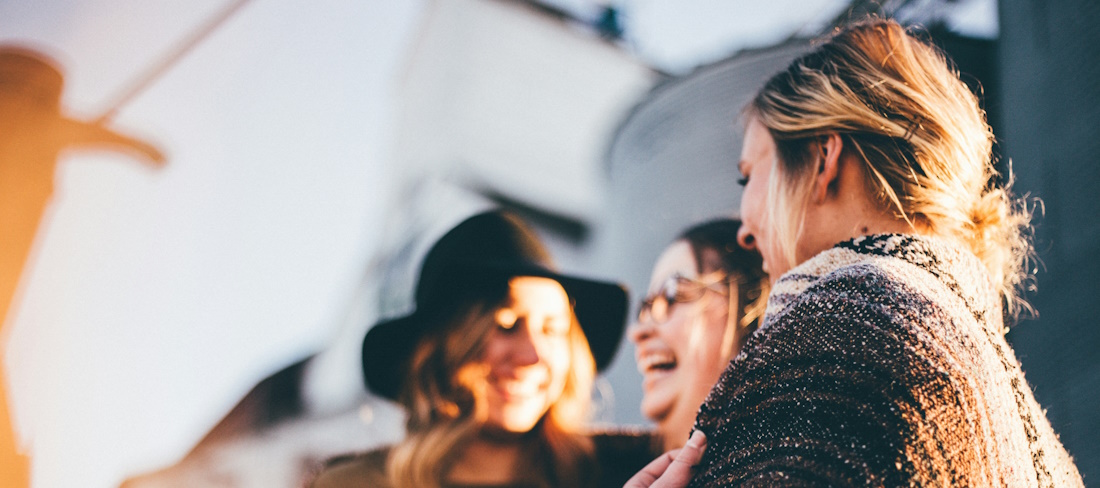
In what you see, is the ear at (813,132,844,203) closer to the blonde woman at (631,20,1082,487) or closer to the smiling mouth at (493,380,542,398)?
the blonde woman at (631,20,1082,487)

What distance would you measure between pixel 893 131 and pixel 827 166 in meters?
0.10

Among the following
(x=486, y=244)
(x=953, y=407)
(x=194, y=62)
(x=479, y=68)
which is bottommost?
Answer: (x=953, y=407)

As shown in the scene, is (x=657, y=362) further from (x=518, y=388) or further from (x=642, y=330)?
(x=518, y=388)

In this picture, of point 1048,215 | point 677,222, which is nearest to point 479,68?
point 677,222

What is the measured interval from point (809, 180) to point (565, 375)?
1210 mm

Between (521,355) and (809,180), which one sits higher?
(809,180)

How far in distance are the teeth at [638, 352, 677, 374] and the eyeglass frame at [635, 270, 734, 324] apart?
84mm

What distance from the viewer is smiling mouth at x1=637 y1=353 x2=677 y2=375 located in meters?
1.88

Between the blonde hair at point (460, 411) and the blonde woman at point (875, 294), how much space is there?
37.7 inches

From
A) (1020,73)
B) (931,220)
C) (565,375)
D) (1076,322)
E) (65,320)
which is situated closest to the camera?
(931,220)

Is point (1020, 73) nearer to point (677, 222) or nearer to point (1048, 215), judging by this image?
point (1048, 215)

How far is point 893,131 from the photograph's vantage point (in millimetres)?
1098

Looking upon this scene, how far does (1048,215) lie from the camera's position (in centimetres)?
145

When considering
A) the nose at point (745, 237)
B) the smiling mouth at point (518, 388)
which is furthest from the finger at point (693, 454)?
the smiling mouth at point (518, 388)
